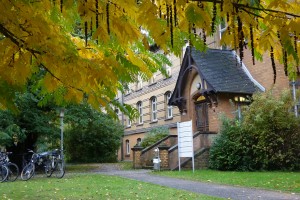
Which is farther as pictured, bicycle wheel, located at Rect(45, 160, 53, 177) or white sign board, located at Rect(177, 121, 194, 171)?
white sign board, located at Rect(177, 121, 194, 171)

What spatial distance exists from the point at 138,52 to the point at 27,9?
52.6 inches

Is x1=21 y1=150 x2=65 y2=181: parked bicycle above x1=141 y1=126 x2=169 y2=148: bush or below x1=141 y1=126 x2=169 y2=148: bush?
below

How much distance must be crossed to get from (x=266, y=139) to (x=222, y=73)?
19.4 ft

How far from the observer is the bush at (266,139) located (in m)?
17.8

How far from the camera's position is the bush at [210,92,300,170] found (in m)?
17.8

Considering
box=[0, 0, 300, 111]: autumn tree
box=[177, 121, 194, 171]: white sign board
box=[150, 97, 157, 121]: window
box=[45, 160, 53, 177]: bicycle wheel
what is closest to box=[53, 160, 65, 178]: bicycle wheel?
box=[45, 160, 53, 177]: bicycle wheel

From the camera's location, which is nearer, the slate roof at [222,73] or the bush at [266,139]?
the bush at [266,139]

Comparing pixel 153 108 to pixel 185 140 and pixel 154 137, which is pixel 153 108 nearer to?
pixel 154 137

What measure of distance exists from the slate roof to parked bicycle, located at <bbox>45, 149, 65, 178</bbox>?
351 inches

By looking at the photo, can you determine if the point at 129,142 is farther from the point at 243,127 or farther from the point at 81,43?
the point at 81,43

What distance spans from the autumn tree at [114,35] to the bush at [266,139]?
14327mm

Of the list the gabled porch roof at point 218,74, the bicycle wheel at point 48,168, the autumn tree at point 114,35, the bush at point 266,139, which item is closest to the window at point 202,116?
the gabled porch roof at point 218,74

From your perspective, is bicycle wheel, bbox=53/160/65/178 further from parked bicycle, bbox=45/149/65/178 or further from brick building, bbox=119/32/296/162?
brick building, bbox=119/32/296/162

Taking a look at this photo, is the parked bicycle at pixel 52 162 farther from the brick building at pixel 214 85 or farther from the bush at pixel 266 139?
the bush at pixel 266 139
